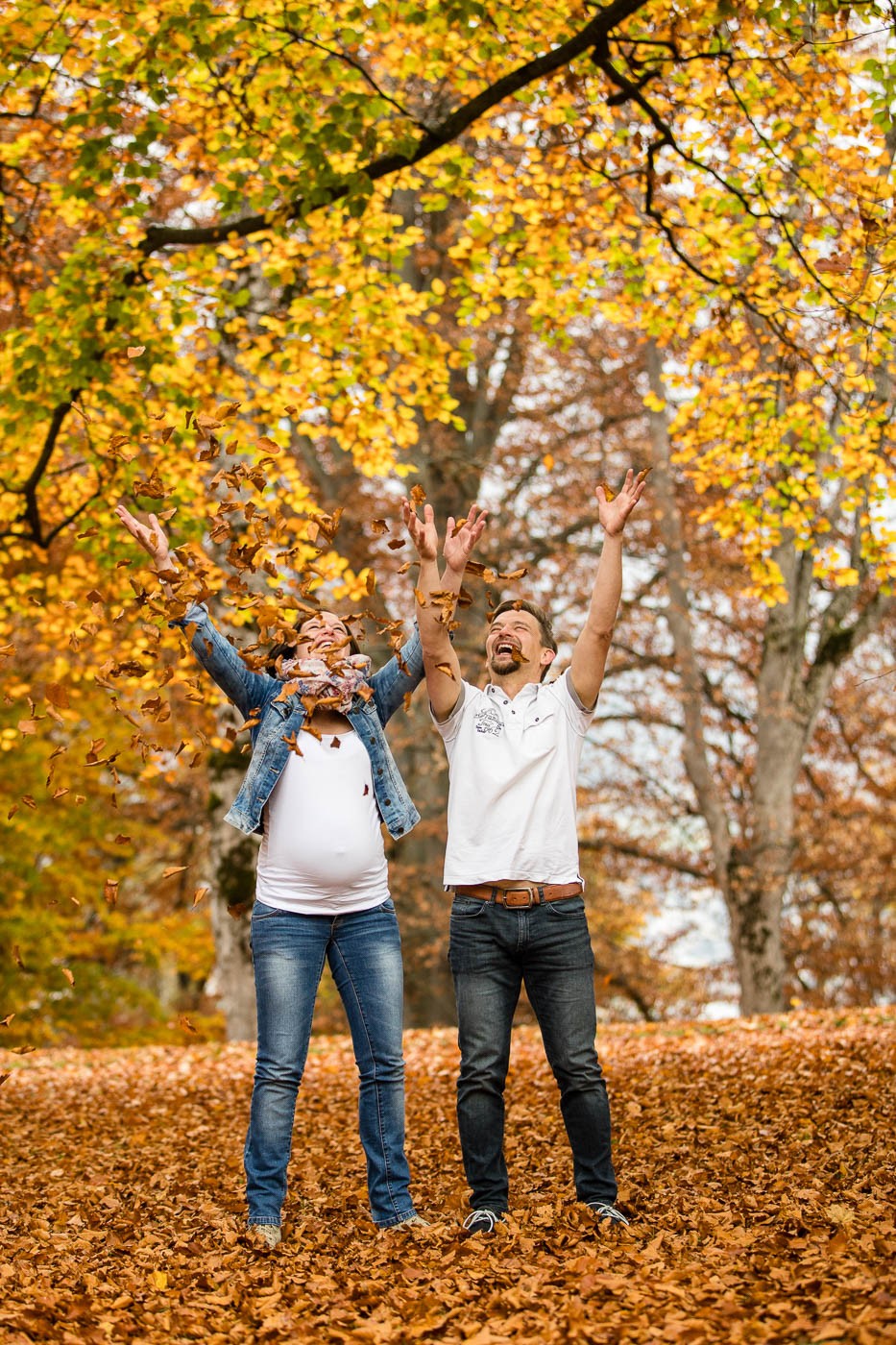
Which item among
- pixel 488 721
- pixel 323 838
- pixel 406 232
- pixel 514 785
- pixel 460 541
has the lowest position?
pixel 323 838

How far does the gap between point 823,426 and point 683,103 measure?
2351 millimetres

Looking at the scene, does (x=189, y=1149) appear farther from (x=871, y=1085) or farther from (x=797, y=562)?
(x=797, y=562)

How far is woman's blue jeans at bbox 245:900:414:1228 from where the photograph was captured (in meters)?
4.25

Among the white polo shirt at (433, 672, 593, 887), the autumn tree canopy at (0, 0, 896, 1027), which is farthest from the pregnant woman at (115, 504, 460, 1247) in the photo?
the autumn tree canopy at (0, 0, 896, 1027)

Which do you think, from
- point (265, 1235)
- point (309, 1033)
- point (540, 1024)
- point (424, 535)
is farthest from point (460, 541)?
point (265, 1235)

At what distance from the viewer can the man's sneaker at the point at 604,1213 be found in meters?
4.07

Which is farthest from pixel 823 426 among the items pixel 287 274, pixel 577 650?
pixel 577 650

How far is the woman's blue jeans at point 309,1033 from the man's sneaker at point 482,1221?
0.99ft

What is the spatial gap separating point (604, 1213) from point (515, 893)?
1.06 metres

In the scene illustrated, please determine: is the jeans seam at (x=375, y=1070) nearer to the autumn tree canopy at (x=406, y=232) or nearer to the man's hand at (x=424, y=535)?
the man's hand at (x=424, y=535)

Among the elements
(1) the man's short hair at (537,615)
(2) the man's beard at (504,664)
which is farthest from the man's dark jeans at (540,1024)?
(1) the man's short hair at (537,615)

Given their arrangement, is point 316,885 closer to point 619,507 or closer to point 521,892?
point 521,892

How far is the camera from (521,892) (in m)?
4.13

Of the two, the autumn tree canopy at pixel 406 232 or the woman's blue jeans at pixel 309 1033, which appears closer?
the woman's blue jeans at pixel 309 1033
